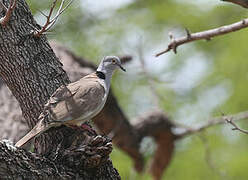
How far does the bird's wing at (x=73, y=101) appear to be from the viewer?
4473mm

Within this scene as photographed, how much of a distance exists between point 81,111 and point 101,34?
7125mm

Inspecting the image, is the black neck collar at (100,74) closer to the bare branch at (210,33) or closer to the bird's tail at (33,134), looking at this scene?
the bare branch at (210,33)

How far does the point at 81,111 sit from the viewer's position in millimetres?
4559

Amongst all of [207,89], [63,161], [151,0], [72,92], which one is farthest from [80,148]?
[151,0]

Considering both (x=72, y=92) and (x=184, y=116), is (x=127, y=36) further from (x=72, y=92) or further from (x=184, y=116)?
(x=72, y=92)

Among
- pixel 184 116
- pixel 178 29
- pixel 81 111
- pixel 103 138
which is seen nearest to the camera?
pixel 103 138

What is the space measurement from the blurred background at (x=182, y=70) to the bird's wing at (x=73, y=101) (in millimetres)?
4552

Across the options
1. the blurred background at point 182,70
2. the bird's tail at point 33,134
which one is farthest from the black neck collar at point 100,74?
the blurred background at point 182,70

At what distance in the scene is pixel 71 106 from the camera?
457cm

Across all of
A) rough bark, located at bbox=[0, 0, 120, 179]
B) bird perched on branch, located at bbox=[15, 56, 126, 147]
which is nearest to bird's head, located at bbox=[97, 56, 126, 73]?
bird perched on branch, located at bbox=[15, 56, 126, 147]

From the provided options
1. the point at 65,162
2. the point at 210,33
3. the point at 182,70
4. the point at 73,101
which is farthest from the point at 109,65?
the point at 182,70

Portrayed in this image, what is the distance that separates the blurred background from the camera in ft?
34.9

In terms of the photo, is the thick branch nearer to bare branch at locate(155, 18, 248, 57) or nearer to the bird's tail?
the bird's tail

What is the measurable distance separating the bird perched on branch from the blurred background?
4.54 m
